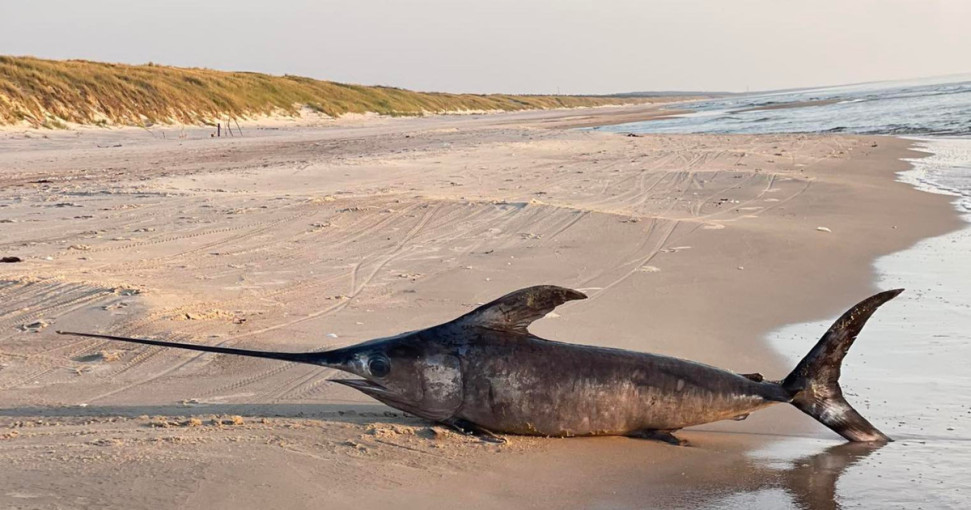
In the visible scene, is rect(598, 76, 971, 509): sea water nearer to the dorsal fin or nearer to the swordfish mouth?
the dorsal fin

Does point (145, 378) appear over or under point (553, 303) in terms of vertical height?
under

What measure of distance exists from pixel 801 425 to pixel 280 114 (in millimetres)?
45021

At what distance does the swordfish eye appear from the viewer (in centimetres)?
371

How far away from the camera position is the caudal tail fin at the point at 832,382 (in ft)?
12.8

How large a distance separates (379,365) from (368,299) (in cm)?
293

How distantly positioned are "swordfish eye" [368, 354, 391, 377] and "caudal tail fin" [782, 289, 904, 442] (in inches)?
65.5

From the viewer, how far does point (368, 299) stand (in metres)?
6.61

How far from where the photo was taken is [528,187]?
13.9 metres

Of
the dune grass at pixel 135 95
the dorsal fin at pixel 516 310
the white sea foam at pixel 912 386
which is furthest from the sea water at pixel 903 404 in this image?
the dune grass at pixel 135 95

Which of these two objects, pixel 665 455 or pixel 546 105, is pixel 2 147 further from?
pixel 546 105

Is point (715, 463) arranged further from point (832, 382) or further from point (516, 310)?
point (516, 310)

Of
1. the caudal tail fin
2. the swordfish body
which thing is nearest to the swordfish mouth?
the swordfish body

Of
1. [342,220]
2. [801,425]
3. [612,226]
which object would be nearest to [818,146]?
[612,226]

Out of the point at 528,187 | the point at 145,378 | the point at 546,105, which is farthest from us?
the point at 546,105
